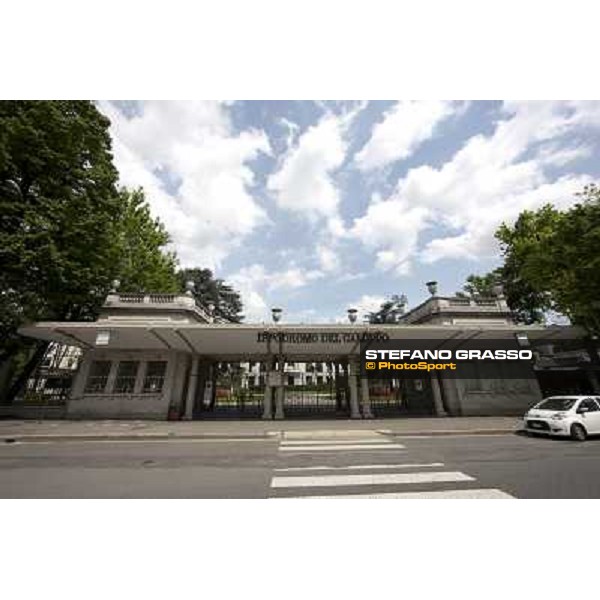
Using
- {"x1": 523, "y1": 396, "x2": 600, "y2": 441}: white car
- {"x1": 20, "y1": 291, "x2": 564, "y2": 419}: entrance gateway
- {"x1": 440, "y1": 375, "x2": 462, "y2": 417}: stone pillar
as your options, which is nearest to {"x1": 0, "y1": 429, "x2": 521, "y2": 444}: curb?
{"x1": 523, "y1": 396, "x2": 600, "y2": 441}: white car

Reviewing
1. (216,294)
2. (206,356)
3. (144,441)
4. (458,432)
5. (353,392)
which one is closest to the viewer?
(144,441)

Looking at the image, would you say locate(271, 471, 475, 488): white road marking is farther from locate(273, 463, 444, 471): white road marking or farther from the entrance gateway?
the entrance gateway

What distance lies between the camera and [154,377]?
18.5 m

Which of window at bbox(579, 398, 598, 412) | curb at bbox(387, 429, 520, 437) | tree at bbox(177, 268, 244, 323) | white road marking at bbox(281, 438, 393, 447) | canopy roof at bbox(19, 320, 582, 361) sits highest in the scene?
tree at bbox(177, 268, 244, 323)

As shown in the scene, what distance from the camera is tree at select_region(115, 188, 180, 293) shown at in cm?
2264

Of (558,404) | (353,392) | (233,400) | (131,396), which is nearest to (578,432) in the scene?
(558,404)

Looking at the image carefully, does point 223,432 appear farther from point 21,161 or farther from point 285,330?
point 21,161

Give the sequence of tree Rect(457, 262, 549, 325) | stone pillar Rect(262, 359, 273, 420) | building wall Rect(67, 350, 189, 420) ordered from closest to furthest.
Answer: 1. building wall Rect(67, 350, 189, 420)
2. stone pillar Rect(262, 359, 273, 420)
3. tree Rect(457, 262, 549, 325)

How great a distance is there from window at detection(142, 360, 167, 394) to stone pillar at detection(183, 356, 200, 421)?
57.7 inches

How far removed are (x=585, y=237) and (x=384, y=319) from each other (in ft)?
148

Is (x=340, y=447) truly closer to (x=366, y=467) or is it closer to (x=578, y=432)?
(x=366, y=467)

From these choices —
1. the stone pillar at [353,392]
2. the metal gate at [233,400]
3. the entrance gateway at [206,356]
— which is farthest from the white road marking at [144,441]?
the stone pillar at [353,392]

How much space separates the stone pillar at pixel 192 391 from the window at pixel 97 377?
432 centimetres

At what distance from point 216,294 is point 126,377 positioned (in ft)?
117
